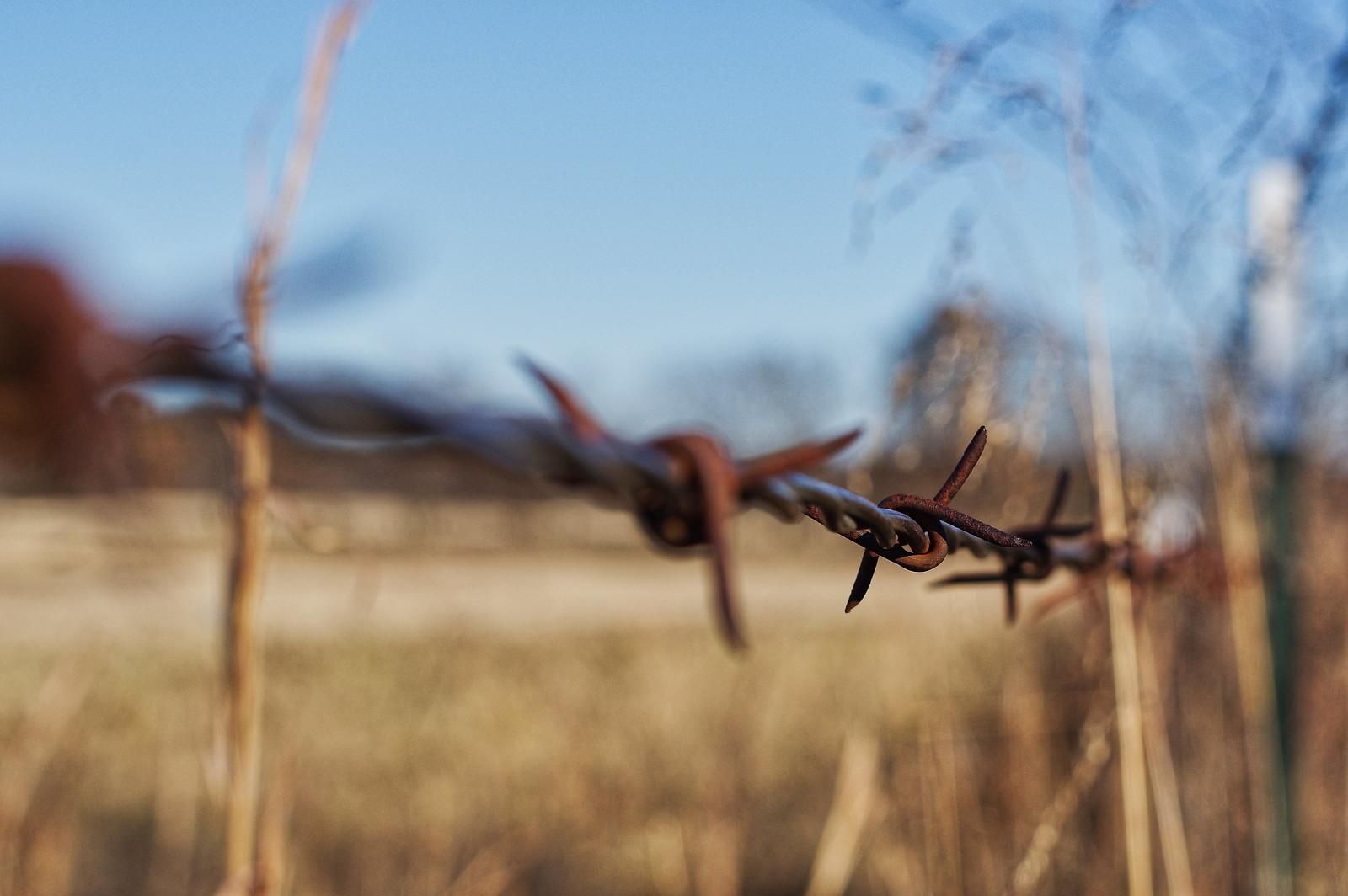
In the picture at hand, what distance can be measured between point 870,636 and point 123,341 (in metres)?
6.65

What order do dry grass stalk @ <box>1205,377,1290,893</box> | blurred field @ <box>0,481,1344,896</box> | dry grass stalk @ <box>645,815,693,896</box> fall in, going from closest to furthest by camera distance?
dry grass stalk @ <box>1205,377,1290,893</box> < blurred field @ <box>0,481,1344,896</box> < dry grass stalk @ <box>645,815,693,896</box>

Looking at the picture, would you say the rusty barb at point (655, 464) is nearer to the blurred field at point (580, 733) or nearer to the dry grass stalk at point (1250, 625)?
the blurred field at point (580, 733)

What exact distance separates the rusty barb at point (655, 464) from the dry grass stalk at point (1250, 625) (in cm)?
165

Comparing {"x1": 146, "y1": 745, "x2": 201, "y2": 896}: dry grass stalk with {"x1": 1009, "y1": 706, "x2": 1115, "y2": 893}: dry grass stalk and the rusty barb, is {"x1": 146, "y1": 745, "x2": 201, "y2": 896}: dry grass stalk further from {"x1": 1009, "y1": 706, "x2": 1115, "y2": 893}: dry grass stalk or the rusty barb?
the rusty barb

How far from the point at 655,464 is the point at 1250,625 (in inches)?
77.9

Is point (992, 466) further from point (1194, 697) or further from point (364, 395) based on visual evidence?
point (364, 395)

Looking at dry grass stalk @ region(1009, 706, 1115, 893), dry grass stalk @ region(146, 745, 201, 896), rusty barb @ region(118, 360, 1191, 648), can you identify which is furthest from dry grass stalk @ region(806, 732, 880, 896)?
dry grass stalk @ region(146, 745, 201, 896)

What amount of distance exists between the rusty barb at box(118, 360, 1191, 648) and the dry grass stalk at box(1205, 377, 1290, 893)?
165cm

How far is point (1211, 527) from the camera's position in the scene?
8.28ft

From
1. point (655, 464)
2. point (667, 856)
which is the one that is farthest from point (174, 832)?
point (655, 464)

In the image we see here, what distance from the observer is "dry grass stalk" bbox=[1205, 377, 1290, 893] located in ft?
7.41

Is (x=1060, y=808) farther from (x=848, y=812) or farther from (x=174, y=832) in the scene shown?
(x=174, y=832)

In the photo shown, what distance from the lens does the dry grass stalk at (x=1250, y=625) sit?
7.41ft

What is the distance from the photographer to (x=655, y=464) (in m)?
0.66
